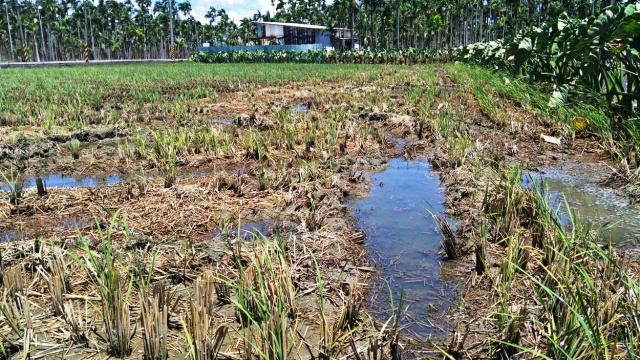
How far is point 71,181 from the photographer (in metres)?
5.44

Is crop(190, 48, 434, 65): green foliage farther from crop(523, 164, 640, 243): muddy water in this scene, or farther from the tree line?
crop(523, 164, 640, 243): muddy water

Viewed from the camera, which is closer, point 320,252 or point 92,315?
point 92,315

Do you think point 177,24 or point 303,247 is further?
point 177,24

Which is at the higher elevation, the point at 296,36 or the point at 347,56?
the point at 296,36

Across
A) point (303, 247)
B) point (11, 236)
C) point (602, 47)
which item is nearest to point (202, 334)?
point (303, 247)

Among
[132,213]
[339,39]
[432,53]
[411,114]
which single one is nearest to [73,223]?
[132,213]

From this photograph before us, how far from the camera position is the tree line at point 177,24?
2228 inches

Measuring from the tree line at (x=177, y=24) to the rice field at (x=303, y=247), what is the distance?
49534 mm

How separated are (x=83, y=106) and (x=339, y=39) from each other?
46.7 m

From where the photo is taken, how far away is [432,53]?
42.0 meters

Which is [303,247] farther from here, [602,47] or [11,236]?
[602,47]

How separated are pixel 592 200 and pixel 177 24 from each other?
78164mm

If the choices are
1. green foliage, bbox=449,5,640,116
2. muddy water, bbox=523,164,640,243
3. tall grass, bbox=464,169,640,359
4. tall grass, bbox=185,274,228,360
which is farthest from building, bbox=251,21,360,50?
tall grass, bbox=185,274,228,360

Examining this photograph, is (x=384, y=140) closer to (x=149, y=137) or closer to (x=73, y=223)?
(x=149, y=137)
